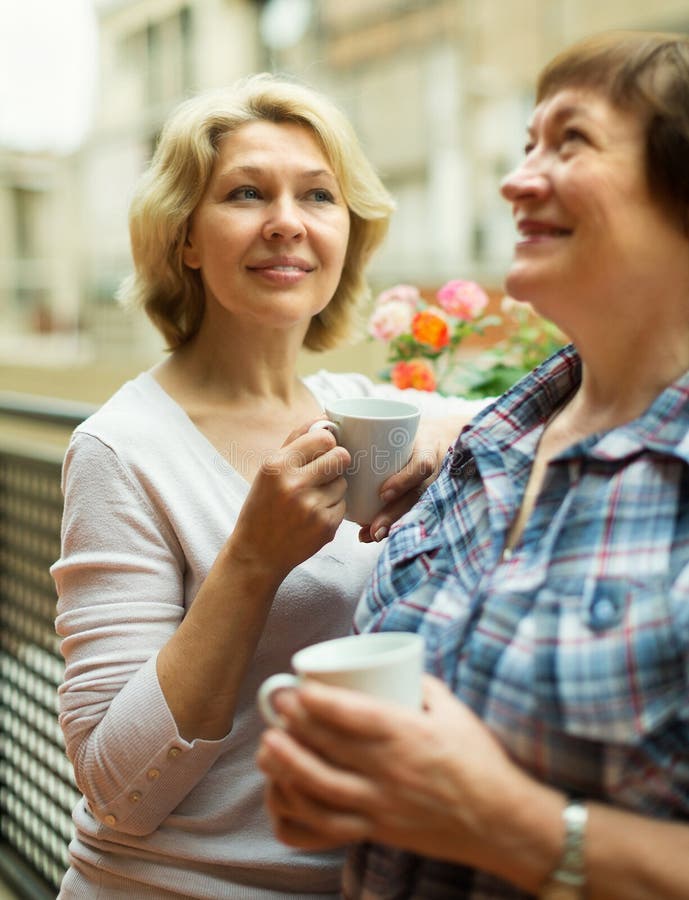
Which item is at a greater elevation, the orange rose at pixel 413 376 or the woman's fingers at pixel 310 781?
the orange rose at pixel 413 376

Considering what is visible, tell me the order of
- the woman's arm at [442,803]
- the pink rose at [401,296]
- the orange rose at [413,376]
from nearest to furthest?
the woman's arm at [442,803] < the orange rose at [413,376] < the pink rose at [401,296]

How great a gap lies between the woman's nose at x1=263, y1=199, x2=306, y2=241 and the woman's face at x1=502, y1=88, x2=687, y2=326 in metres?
0.49

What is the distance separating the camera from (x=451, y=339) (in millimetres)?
2000

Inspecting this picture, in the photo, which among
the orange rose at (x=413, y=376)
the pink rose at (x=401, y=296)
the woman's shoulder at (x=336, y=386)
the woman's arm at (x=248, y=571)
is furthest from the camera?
the pink rose at (x=401, y=296)

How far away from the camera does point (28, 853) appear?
2.62 m

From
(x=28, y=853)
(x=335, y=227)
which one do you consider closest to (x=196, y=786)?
(x=335, y=227)

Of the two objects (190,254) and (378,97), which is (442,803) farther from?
(378,97)

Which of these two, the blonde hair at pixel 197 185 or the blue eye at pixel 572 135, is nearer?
the blue eye at pixel 572 135

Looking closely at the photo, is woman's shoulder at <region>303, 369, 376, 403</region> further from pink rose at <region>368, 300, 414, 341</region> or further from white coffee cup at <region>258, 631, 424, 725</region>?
white coffee cup at <region>258, 631, 424, 725</region>

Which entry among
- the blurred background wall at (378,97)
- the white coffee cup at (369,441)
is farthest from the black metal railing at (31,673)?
the blurred background wall at (378,97)

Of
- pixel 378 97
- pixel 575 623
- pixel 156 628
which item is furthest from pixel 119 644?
pixel 378 97

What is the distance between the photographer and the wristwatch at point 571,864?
817 millimetres

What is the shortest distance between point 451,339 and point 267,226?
2.31ft

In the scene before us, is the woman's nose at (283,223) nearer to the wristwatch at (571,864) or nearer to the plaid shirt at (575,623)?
the plaid shirt at (575,623)
